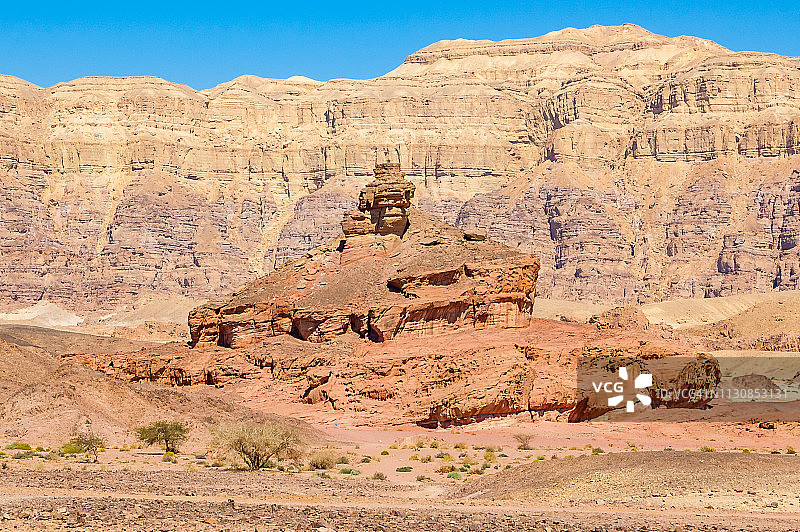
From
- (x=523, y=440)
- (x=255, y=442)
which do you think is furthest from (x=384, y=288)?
(x=255, y=442)

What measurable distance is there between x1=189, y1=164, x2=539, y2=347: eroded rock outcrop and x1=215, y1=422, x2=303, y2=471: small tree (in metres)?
19.0

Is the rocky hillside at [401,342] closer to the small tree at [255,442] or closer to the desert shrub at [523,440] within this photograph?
the desert shrub at [523,440]

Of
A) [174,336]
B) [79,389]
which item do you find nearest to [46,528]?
[79,389]

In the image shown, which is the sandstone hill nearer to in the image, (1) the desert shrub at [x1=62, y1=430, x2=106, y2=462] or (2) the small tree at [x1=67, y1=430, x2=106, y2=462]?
(1) the desert shrub at [x1=62, y1=430, x2=106, y2=462]

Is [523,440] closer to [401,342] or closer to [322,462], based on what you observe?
[322,462]

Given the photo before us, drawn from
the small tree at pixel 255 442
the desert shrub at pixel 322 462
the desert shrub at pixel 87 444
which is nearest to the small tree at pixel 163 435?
the desert shrub at pixel 87 444

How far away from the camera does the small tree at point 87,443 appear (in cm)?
3916

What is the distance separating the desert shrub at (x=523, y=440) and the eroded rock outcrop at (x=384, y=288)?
447 inches

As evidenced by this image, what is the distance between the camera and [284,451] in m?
40.3

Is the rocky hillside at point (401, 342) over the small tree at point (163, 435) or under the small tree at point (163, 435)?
over

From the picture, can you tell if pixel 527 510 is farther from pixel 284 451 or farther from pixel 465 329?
pixel 465 329

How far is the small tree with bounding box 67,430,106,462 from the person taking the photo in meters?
39.2

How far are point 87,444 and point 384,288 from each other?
24653 millimetres

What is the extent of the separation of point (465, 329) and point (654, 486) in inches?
1133
